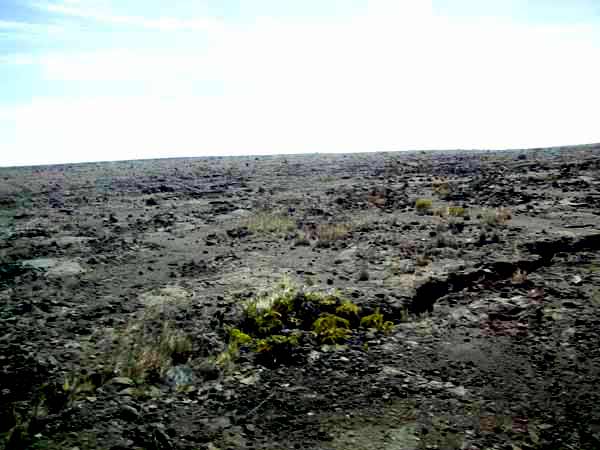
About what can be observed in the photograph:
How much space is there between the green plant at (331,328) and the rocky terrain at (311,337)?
0.09ft

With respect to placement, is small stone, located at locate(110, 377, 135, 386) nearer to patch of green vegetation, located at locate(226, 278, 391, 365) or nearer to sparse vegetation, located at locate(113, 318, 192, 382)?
sparse vegetation, located at locate(113, 318, 192, 382)

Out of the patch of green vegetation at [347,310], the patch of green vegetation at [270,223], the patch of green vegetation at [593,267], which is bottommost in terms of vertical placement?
the patch of green vegetation at [347,310]

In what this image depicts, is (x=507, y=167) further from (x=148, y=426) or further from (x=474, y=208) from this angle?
(x=148, y=426)

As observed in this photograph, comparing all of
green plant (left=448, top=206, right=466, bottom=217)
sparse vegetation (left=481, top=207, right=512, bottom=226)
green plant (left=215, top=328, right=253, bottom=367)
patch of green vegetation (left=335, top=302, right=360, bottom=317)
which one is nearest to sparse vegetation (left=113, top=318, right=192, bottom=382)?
green plant (left=215, top=328, right=253, bottom=367)

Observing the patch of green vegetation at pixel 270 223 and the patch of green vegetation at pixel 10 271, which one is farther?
the patch of green vegetation at pixel 270 223

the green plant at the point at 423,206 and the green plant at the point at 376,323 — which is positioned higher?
the green plant at the point at 423,206

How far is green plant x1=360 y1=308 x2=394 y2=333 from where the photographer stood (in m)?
5.95

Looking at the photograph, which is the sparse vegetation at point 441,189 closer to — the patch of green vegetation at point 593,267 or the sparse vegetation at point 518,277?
the patch of green vegetation at point 593,267

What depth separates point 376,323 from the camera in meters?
6.07

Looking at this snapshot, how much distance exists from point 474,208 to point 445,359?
10756 mm

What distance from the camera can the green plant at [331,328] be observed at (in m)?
5.63

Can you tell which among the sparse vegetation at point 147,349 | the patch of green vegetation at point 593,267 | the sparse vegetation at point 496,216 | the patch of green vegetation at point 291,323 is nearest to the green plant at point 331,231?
the sparse vegetation at point 496,216

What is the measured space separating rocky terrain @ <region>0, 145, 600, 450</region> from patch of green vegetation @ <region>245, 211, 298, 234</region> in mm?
318

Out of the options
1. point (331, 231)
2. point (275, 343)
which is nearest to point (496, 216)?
point (331, 231)
